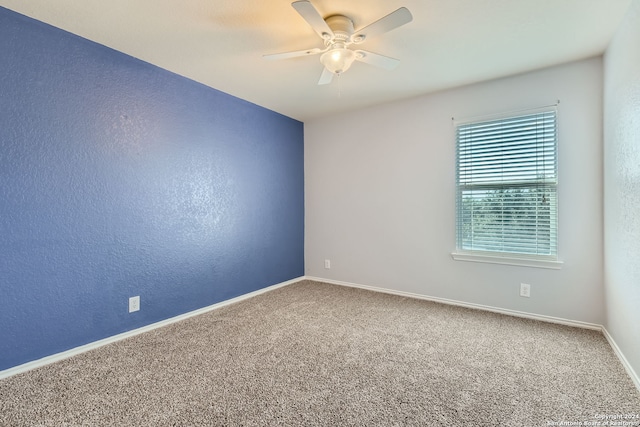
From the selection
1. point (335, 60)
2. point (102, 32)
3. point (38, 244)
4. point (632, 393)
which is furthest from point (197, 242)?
point (632, 393)

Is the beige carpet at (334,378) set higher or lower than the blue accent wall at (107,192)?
lower

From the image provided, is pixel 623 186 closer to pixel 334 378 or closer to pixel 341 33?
pixel 341 33

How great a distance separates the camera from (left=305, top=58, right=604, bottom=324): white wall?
257 centimetres

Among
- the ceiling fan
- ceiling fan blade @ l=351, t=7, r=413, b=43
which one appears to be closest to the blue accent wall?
the ceiling fan

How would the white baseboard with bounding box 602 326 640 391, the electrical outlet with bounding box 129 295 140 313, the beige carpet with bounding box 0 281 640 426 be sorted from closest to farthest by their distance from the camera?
A: the beige carpet with bounding box 0 281 640 426 → the white baseboard with bounding box 602 326 640 391 → the electrical outlet with bounding box 129 295 140 313

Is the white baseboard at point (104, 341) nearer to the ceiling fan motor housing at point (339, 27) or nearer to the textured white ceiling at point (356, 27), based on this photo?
the textured white ceiling at point (356, 27)

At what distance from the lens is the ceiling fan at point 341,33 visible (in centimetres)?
164

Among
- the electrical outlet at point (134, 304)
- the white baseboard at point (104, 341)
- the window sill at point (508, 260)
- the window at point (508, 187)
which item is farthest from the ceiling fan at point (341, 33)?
the white baseboard at point (104, 341)

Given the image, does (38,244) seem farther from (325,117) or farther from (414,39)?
(325,117)

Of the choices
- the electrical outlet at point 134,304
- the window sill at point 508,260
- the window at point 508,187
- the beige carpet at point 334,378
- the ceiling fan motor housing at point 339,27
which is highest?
the ceiling fan motor housing at point 339,27

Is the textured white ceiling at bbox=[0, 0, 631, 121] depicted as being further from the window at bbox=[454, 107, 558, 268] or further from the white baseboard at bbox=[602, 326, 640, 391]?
the white baseboard at bbox=[602, 326, 640, 391]

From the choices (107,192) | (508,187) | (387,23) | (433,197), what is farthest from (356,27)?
(107,192)

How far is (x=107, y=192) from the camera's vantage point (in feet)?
7.75

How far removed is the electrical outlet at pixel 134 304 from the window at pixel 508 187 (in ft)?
10.0
